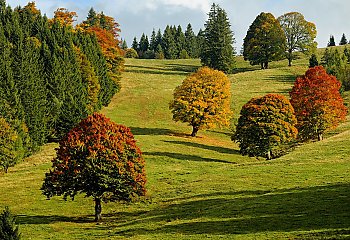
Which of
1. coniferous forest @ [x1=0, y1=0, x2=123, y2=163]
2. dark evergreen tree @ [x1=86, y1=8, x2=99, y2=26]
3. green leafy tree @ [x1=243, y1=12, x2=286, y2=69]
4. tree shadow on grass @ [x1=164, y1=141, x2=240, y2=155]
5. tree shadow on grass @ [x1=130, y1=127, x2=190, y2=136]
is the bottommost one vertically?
tree shadow on grass @ [x1=164, y1=141, x2=240, y2=155]

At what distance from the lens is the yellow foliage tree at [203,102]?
238 feet

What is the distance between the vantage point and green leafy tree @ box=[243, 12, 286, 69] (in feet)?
399

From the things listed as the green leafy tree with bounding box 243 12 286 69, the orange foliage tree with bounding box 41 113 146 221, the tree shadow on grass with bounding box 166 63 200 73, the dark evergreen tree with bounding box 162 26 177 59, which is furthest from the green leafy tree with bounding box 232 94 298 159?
the dark evergreen tree with bounding box 162 26 177 59

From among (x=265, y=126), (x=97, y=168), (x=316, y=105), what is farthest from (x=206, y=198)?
(x=316, y=105)

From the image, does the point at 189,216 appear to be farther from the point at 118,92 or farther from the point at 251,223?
the point at 118,92

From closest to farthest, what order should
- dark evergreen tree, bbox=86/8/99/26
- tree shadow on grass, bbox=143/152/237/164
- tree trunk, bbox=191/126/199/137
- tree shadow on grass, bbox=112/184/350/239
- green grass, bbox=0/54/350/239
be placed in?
tree shadow on grass, bbox=112/184/350/239 → green grass, bbox=0/54/350/239 → tree shadow on grass, bbox=143/152/237/164 → tree trunk, bbox=191/126/199/137 → dark evergreen tree, bbox=86/8/99/26

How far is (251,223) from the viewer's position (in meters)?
29.1

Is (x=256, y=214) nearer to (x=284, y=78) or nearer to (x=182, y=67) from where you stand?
(x=284, y=78)

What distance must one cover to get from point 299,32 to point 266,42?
899cm

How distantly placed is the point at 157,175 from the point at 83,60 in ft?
143

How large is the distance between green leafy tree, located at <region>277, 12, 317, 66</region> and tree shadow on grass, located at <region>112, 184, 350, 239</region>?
91.3 meters

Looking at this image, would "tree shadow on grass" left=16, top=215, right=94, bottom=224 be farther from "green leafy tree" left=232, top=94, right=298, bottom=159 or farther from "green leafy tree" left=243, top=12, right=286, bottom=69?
"green leafy tree" left=243, top=12, right=286, bottom=69

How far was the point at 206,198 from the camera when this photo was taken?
39.0 m

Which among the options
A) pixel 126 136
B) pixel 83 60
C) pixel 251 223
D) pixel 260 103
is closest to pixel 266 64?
pixel 83 60
